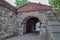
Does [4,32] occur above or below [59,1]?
below

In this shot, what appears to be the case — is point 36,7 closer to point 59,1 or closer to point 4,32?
point 4,32

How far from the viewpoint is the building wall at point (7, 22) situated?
9120mm

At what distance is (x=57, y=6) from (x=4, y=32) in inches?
230

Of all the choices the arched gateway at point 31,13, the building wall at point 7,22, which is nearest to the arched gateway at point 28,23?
the arched gateway at point 31,13

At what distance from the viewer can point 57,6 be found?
4.05 metres

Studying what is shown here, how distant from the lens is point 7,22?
984 centimetres

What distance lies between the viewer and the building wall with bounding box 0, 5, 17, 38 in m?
9.12

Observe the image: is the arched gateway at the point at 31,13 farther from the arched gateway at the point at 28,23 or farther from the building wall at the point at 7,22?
the building wall at the point at 7,22

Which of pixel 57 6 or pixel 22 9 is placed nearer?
pixel 57 6

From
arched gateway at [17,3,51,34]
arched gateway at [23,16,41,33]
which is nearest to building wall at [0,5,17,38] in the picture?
arched gateway at [17,3,51,34]

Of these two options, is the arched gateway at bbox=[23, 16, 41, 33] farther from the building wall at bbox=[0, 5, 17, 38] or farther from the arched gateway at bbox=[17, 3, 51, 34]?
the building wall at bbox=[0, 5, 17, 38]

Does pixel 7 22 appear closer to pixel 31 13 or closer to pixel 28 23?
pixel 31 13

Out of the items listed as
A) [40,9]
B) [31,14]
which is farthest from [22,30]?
[40,9]

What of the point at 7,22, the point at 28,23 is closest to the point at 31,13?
the point at 7,22
